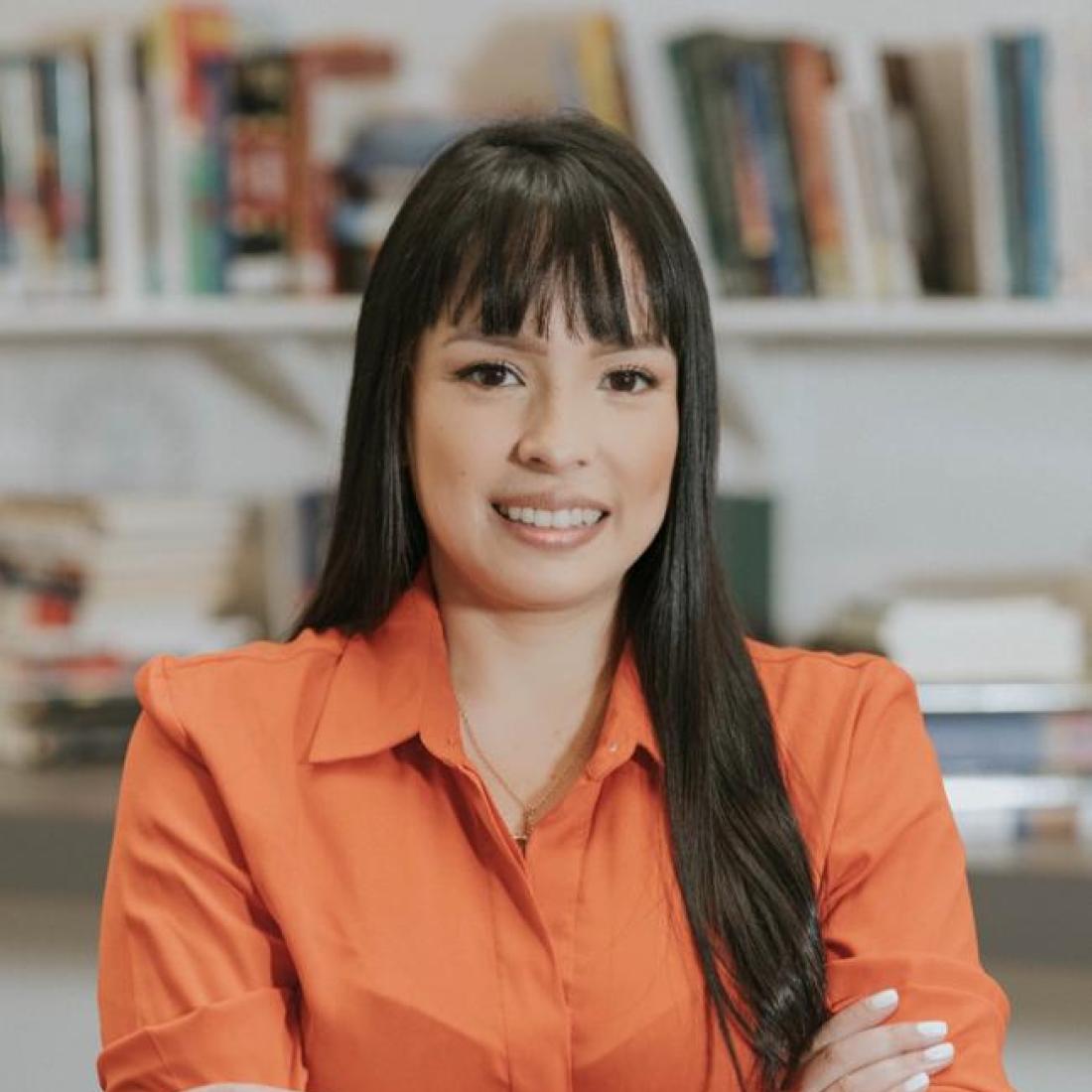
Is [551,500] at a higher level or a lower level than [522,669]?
higher

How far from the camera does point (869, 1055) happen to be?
1.43 meters

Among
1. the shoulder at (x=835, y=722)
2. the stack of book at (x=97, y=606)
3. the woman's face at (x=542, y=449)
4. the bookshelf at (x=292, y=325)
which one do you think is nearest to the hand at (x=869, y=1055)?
the shoulder at (x=835, y=722)

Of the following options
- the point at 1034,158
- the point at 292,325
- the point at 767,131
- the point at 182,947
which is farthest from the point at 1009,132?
the point at 182,947

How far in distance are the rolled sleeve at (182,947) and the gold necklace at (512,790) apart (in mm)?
203

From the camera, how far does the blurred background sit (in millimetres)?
2252

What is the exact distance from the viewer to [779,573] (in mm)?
2549

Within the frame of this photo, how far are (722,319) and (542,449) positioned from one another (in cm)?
88

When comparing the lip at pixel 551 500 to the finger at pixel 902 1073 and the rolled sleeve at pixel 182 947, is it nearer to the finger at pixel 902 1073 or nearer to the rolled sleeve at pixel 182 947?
the rolled sleeve at pixel 182 947

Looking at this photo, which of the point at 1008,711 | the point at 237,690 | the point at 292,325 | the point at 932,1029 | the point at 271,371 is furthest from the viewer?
the point at 271,371

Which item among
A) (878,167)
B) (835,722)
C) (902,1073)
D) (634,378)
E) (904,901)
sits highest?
(878,167)

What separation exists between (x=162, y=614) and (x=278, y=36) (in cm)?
77

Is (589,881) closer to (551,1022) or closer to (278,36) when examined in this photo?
(551,1022)

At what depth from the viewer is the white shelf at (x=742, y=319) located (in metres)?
2.25

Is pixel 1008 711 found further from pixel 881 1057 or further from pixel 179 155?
pixel 179 155
